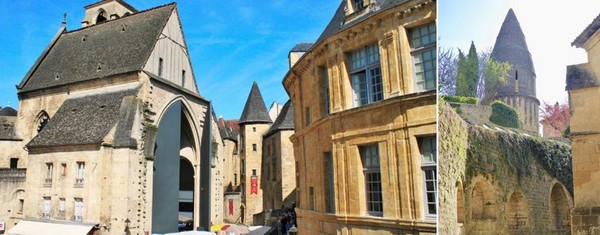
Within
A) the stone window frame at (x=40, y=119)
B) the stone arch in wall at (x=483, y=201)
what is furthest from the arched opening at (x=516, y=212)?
the stone window frame at (x=40, y=119)

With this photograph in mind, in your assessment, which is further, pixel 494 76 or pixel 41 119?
pixel 41 119

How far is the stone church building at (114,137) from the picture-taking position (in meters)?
21.9

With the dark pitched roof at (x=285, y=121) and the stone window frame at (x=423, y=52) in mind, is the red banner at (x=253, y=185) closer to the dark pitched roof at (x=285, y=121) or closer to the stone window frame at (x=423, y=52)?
the dark pitched roof at (x=285, y=121)

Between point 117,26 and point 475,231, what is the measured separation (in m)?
30.3

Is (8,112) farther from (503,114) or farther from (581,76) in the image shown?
(581,76)

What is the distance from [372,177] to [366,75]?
1.94m

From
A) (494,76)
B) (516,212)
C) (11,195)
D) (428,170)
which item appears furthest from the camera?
(11,195)

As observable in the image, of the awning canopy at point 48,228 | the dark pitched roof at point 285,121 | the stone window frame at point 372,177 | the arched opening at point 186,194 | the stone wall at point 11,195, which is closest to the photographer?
the stone window frame at point 372,177

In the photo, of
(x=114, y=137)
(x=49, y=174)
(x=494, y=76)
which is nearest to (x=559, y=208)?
(x=494, y=76)

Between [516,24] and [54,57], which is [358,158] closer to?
[516,24]

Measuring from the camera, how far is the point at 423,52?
7883 millimetres

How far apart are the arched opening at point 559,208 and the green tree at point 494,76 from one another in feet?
3.04

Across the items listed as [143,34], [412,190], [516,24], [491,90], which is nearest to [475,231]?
[491,90]

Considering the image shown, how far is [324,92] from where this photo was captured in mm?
10773
